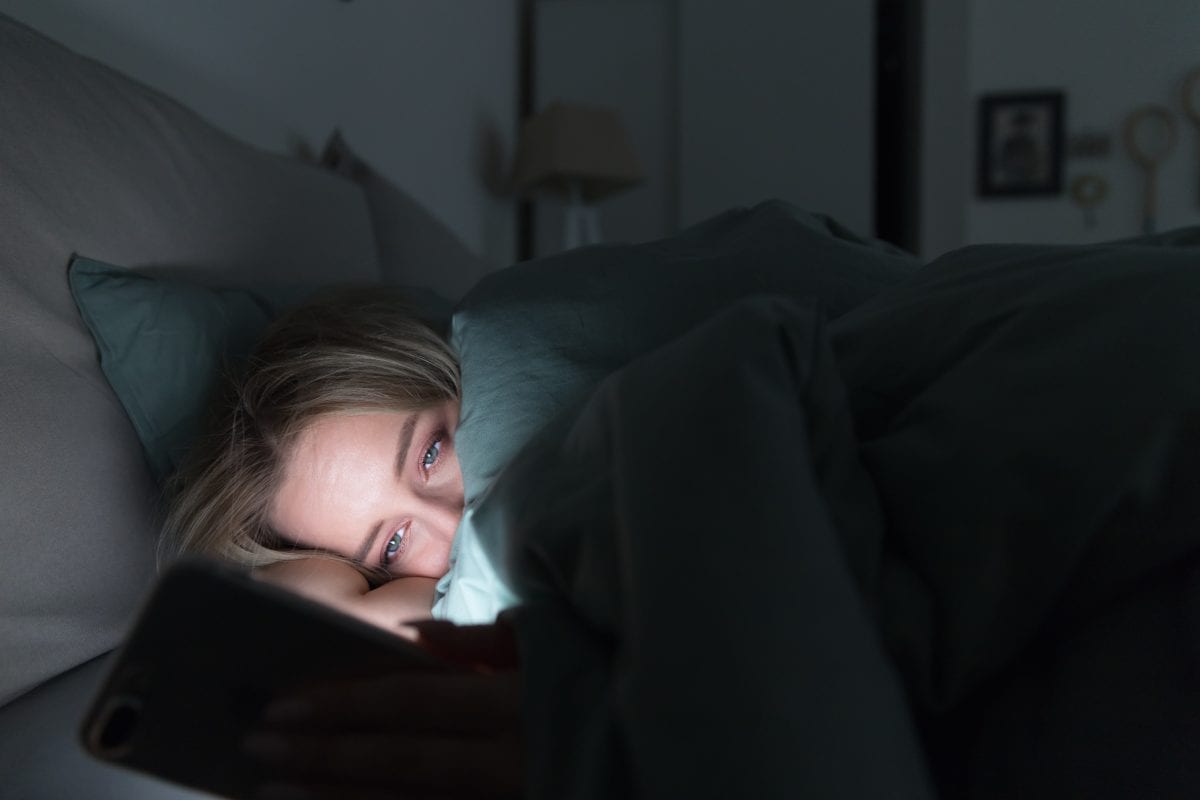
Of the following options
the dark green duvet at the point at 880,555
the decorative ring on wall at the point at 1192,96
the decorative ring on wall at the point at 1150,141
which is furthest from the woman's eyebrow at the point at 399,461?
the decorative ring on wall at the point at 1192,96

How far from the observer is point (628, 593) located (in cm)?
33

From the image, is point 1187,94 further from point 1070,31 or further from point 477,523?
point 477,523

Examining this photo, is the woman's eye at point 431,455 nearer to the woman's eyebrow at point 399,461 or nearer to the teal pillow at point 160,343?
the woman's eyebrow at point 399,461

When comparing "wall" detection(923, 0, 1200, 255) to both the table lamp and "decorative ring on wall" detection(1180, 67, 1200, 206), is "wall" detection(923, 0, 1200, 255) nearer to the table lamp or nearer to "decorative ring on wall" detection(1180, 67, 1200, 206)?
"decorative ring on wall" detection(1180, 67, 1200, 206)

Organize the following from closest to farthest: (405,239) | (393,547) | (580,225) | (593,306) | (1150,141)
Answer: (593,306)
(393,547)
(405,239)
(580,225)
(1150,141)

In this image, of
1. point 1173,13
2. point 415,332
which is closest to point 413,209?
point 415,332

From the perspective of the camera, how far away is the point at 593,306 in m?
0.71

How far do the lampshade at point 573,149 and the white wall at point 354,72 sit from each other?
16cm

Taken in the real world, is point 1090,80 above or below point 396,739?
above

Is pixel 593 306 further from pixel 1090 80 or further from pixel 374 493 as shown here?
pixel 1090 80

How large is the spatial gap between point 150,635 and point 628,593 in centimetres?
18

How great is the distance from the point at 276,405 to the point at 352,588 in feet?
0.63

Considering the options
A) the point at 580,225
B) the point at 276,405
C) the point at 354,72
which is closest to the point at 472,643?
the point at 276,405

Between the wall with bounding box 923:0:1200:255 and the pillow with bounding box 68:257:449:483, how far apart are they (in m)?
2.48
